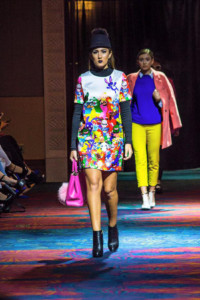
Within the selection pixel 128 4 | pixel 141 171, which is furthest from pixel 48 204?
pixel 128 4

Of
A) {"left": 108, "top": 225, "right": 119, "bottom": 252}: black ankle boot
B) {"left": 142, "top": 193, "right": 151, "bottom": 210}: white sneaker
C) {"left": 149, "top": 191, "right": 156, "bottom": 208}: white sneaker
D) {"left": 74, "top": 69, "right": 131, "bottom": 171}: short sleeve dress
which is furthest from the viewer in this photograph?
{"left": 149, "top": 191, "right": 156, "bottom": 208}: white sneaker

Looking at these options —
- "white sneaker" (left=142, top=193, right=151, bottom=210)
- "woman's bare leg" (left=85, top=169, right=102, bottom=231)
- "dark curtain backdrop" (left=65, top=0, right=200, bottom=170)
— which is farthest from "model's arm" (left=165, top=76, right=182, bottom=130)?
"dark curtain backdrop" (left=65, top=0, right=200, bottom=170)

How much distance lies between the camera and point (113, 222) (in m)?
4.69

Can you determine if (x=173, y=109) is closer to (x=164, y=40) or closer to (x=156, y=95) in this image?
(x=156, y=95)

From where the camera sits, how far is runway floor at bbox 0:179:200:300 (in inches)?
141

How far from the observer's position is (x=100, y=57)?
4.50 meters

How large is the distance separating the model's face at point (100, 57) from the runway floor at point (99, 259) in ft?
4.15

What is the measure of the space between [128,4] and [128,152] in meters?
8.33

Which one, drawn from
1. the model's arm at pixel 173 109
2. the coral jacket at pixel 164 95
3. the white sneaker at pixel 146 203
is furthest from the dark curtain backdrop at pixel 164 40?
the white sneaker at pixel 146 203

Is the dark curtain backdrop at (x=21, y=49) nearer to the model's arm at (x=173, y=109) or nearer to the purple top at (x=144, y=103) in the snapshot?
the model's arm at (x=173, y=109)

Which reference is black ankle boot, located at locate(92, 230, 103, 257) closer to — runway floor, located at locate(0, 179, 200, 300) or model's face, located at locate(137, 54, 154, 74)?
runway floor, located at locate(0, 179, 200, 300)

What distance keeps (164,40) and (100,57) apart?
27.3 ft

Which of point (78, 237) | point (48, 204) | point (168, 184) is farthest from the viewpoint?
point (168, 184)

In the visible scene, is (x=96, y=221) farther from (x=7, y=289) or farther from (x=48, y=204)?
(x=48, y=204)
